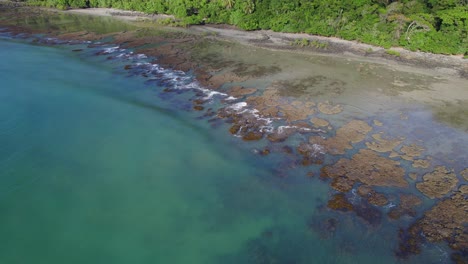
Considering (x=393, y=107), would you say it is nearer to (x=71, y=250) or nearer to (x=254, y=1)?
(x=71, y=250)

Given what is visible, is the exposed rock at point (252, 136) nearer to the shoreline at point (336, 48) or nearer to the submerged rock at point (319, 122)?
the submerged rock at point (319, 122)

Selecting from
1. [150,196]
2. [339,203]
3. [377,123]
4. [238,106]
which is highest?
[238,106]

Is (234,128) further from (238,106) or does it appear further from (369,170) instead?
(369,170)

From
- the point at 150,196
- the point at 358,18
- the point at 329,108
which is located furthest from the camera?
the point at 358,18

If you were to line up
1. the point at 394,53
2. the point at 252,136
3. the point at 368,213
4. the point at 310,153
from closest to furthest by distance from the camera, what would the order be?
the point at 368,213 → the point at 310,153 → the point at 252,136 → the point at 394,53

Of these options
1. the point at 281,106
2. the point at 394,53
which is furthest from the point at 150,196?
the point at 394,53

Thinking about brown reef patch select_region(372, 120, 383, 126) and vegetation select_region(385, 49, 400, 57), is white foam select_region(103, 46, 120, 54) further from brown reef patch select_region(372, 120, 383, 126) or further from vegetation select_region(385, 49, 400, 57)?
vegetation select_region(385, 49, 400, 57)

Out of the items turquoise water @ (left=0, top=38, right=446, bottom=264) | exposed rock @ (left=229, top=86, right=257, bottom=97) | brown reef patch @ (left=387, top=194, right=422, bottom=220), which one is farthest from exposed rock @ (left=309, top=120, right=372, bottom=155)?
exposed rock @ (left=229, top=86, right=257, bottom=97)

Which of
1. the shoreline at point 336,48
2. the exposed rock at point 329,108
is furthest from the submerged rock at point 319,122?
the shoreline at point 336,48

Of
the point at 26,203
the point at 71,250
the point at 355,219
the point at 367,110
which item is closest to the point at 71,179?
the point at 26,203
